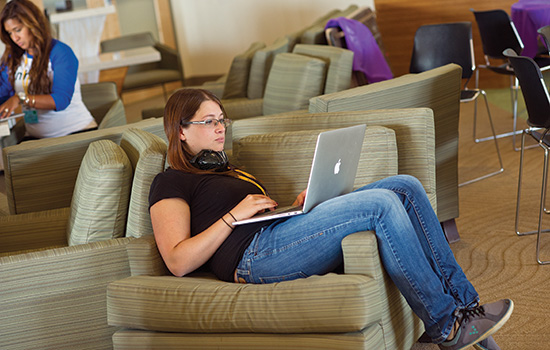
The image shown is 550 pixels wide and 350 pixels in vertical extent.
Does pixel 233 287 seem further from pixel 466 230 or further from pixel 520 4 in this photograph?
pixel 520 4

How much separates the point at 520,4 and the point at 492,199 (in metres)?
2.30

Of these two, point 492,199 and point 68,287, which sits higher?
point 68,287

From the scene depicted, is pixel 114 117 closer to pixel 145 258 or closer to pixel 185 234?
pixel 145 258

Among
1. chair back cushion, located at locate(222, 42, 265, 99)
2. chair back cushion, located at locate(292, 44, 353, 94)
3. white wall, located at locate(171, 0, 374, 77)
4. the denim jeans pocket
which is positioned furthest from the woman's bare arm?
white wall, located at locate(171, 0, 374, 77)

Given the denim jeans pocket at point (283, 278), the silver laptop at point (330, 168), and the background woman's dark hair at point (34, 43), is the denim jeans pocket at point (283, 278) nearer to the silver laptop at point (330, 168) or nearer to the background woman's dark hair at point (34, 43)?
the silver laptop at point (330, 168)

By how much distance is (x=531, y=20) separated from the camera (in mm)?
5457

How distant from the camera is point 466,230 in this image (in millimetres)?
3576

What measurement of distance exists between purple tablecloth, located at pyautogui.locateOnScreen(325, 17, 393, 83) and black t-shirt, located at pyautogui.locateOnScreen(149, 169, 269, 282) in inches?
125

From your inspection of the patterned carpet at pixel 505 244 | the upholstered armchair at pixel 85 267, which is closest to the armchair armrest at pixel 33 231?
the upholstered armchair at pixel 85 267

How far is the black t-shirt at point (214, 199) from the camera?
2213 mm

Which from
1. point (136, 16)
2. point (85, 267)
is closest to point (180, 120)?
point (85, 267)

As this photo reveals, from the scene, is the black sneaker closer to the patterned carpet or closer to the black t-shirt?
the patterned carpet

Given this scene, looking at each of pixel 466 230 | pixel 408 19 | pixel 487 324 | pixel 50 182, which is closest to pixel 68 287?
pixel 50 182

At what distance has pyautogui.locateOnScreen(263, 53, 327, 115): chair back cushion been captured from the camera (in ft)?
14.1
